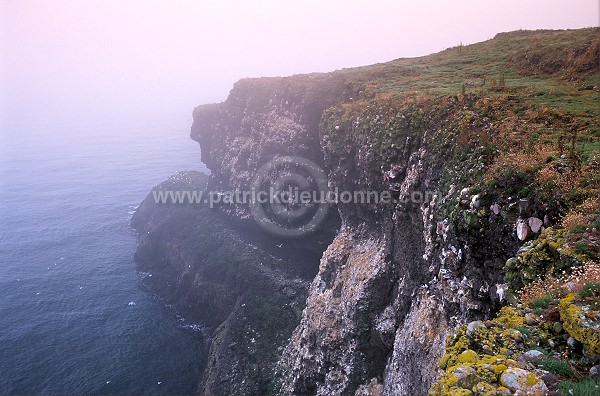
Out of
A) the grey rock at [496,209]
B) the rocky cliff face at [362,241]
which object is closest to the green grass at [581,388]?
the rocky cliff face at [362,241]

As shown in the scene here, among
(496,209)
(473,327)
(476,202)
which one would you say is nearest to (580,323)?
(473,327)

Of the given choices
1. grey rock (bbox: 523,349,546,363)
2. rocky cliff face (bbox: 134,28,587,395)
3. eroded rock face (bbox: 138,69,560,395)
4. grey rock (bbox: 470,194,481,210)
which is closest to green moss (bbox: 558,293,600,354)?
grey rock (bbox: 523,349,546,363)

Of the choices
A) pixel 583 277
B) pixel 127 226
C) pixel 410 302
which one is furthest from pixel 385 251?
pixel 127 226

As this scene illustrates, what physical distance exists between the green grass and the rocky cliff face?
5.66 metres

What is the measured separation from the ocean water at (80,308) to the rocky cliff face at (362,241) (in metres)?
6.20

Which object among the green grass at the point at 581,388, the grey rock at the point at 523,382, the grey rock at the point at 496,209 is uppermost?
the grey rock at the point at 496,209

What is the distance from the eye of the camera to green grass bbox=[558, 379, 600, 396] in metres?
6.20

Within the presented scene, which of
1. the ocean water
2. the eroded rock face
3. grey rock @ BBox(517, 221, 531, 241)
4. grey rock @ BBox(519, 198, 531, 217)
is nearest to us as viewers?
grey rock @ BBox(517, 221, 531, 241)

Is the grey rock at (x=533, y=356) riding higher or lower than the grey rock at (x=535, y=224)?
lower

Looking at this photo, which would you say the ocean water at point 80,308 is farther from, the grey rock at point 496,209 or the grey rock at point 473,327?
the grey rock at point 473,327

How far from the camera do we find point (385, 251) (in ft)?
112

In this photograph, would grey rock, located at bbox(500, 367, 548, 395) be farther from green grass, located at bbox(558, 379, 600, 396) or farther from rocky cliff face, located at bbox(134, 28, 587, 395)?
rocky cliff face, located at bbox(134, 28, 587, 395)

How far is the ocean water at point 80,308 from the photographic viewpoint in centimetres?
5225

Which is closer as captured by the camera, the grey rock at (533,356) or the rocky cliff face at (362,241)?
the grey rock at (533,356)
